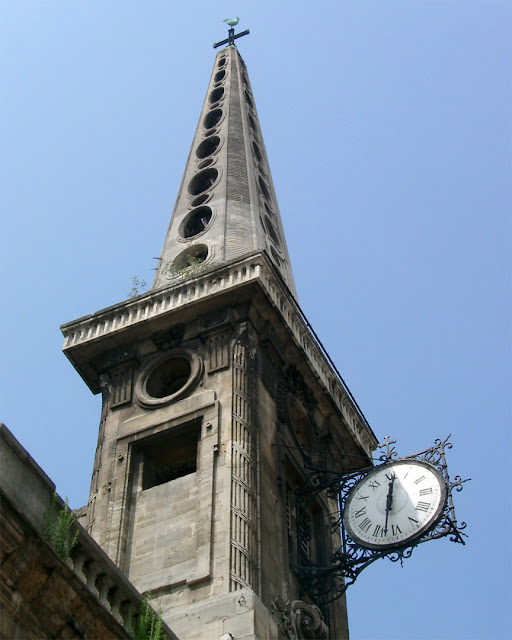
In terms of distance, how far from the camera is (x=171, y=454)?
979 inches

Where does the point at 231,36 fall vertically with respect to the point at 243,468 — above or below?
above

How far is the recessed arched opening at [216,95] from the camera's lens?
42.0 m

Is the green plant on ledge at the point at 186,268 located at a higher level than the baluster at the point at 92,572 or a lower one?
higher

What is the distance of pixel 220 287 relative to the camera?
85.4ft

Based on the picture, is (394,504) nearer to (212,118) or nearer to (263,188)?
(263,188)

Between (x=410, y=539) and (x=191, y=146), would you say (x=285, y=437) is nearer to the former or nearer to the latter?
(x=410, y=539)

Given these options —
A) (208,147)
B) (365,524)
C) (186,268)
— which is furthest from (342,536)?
(208,147)

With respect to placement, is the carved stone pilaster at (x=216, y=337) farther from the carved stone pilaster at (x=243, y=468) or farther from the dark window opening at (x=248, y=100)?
the dark window opening at (x=248, y=100)

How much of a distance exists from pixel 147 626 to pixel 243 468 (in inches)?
337

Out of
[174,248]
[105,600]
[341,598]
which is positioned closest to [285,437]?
[341,598]

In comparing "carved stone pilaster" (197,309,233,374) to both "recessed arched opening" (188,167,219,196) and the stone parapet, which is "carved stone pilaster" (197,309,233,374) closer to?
"recessed arched opening" (188,167,219,196)

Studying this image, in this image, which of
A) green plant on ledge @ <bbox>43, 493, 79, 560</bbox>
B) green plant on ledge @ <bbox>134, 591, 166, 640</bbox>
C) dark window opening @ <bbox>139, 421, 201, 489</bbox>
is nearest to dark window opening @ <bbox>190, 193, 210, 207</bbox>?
dark window opening @ <bbox>139, 421, 201, 489</bbox>

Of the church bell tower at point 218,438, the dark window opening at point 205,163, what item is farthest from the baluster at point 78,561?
the dark window opening at point 205,163

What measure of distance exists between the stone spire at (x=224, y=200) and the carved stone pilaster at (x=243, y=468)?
10.5 ft
